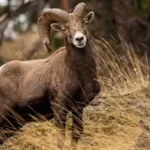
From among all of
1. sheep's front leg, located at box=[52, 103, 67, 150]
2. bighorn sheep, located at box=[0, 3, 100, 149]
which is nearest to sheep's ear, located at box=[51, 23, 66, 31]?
bighorn sheep, located at box=[0, 3, 100, 149]

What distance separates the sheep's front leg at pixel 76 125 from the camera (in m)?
9.24

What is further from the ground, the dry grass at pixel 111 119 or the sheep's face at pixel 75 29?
the sheep's face at pixel 75 29

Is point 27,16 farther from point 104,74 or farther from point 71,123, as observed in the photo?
point 71,123

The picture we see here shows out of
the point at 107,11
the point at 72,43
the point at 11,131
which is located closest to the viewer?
the point at 72,43

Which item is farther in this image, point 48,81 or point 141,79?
point 141,79

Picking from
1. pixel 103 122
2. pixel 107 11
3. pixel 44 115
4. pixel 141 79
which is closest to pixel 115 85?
pixel 141 79

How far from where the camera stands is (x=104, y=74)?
11648 millimetres

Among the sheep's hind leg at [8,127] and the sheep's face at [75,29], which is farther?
the sheep's hind leg at [8,127]

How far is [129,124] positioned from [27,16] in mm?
8470

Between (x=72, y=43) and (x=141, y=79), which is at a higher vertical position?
(x=72, y=43)

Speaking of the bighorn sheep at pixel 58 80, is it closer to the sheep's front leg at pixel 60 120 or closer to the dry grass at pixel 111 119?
the sheep's front leg at pixel 60 120

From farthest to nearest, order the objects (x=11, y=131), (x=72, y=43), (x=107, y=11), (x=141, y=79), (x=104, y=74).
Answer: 1. (x=107, y=11)
2. (x=104, y=74)
3. (x=141, y=79)
4. (x=11, y=131)
5. (x=72, y=43)

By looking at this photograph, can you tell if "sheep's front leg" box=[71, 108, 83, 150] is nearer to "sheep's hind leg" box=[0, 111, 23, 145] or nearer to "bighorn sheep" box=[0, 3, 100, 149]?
"bighorn sheep" box=[0, 3, 100, 149]

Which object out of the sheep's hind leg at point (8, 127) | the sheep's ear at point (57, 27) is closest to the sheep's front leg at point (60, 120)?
the sheep's hind leg at point (8, 127)
